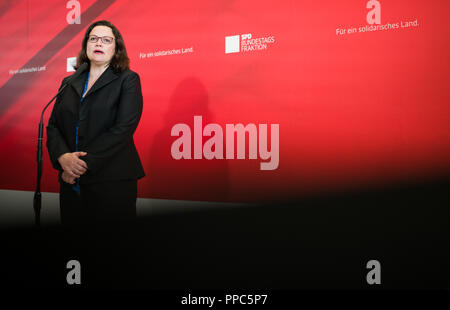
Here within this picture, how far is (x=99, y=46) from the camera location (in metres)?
1.64

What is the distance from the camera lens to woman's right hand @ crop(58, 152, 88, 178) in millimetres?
1516

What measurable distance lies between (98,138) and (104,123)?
74 mm

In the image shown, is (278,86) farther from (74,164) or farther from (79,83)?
(74,164)

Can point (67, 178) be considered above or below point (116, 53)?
below

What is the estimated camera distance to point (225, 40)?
3.04m

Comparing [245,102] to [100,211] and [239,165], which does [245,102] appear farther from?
[100,211]

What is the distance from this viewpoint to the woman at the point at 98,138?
1.56 meters

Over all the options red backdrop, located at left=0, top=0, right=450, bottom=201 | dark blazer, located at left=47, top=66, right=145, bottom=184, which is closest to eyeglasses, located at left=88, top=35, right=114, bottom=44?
dark blazer, located at left=47, top=66, right=145, bottom=184

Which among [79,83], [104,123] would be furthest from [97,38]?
[104,123]

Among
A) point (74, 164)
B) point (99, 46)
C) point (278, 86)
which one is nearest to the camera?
point (74, 164)

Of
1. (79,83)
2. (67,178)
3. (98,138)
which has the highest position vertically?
(79,83)

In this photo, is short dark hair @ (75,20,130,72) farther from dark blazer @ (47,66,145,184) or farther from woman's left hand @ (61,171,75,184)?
woman's left hand @ (61,171,75,184)
